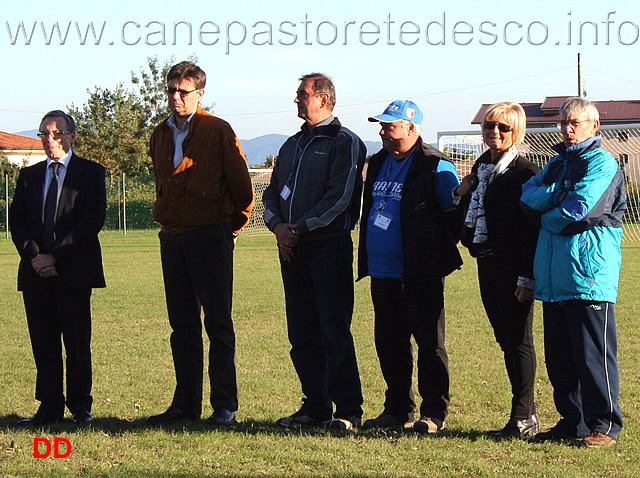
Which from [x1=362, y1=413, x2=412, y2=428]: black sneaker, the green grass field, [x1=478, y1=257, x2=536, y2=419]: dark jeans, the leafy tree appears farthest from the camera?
the leafy tree

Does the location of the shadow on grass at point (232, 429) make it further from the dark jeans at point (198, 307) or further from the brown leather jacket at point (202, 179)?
the brown leather jacket at point (202, 179)

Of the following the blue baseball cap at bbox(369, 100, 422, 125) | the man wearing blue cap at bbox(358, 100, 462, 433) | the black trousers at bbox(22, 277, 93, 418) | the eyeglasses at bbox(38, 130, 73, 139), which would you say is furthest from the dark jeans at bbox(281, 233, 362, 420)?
the eyeglasses at bbox(38, 130, 73, 139)

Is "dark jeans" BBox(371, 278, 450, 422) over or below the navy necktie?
below

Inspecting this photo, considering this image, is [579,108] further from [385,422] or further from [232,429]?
[232,429]

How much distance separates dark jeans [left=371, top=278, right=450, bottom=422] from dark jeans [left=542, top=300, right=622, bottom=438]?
0.69 metres

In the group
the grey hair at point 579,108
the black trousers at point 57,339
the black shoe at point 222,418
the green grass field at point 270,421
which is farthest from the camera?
the black trousers at point 57,339

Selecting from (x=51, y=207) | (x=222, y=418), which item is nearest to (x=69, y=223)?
(x=51, y=207)

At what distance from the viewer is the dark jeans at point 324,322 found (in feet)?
18.6

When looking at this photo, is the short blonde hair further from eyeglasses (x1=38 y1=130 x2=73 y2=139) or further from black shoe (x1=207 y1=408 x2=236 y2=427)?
eyeglasses (x1=38 y1=130 x2=73 y2=139)

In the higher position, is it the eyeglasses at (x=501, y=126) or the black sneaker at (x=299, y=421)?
the eyeglasses at (x=501, y=126)

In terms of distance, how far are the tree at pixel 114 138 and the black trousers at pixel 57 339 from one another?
42241mm

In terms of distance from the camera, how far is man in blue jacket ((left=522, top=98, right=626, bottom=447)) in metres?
4.99

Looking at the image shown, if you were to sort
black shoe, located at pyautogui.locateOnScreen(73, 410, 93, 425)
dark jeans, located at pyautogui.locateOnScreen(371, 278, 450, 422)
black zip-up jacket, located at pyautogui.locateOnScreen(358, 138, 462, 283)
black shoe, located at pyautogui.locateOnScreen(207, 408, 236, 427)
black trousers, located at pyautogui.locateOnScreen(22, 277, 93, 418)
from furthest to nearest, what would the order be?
black trousers, located at pyautogui.locateOnScreen(22, 277, 93, 418) → black shoe, located at pyautogui.locateOnScreen(73, 410, 93, 425) → black shoe, located at pyautogui.locateOnScreen(207, 408, 236, 427) → dark jeans, located at pyautogui.locateOnScreen(371, 278, 450, 422) → black zip-up jacket, located at pyautogui.locateOnScreen(358, 138, 462, 283)

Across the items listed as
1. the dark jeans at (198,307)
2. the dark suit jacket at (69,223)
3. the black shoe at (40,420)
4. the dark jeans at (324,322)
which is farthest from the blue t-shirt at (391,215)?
the black shoe at (40,420)
